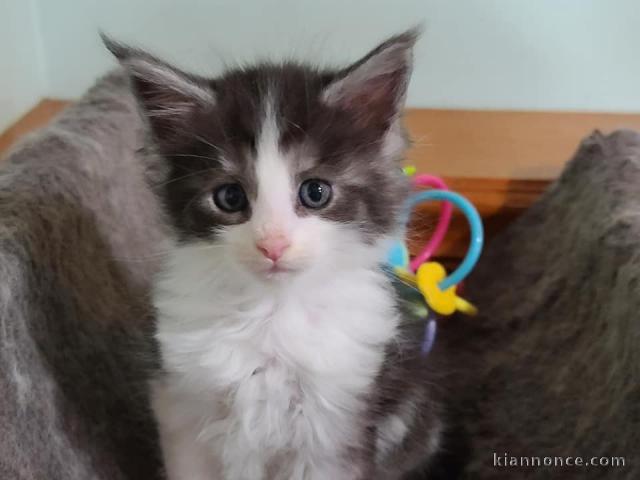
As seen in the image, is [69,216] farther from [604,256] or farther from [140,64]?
[604,256]

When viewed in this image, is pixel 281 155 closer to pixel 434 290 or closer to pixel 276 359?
pixel 276 359

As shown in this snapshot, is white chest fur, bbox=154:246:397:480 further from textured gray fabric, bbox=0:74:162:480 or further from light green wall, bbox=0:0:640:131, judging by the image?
light green wall, bbox=0:0:640:131

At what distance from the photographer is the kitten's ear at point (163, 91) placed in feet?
2.90

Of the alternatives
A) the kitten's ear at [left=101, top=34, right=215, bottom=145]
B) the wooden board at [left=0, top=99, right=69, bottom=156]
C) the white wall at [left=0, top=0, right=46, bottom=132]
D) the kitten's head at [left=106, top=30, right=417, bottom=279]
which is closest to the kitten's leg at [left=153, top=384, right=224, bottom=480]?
the kitten's head at [left=106, top=30, right=417, bottom=279]

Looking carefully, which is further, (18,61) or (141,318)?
(18,61)

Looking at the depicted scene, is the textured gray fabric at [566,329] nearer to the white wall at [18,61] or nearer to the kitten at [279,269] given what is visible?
the kitten at [279,269]

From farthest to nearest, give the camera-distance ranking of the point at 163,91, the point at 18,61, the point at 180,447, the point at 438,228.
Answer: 1. the point at 18,61
2. the point at 438,228
3. the point at 180,447
4. the point at 163,91

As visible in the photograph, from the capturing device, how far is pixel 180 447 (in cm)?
103

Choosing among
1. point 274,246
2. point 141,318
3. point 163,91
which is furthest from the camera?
point 141,318

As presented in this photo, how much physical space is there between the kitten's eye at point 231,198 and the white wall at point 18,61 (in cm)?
87

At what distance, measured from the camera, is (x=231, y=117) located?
0.90 metres

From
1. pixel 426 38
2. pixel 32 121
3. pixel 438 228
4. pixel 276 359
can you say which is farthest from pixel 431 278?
pixel 32 121

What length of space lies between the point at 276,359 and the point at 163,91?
1.17 feet

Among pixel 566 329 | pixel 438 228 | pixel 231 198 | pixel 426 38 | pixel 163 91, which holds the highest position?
pixel 426 38
